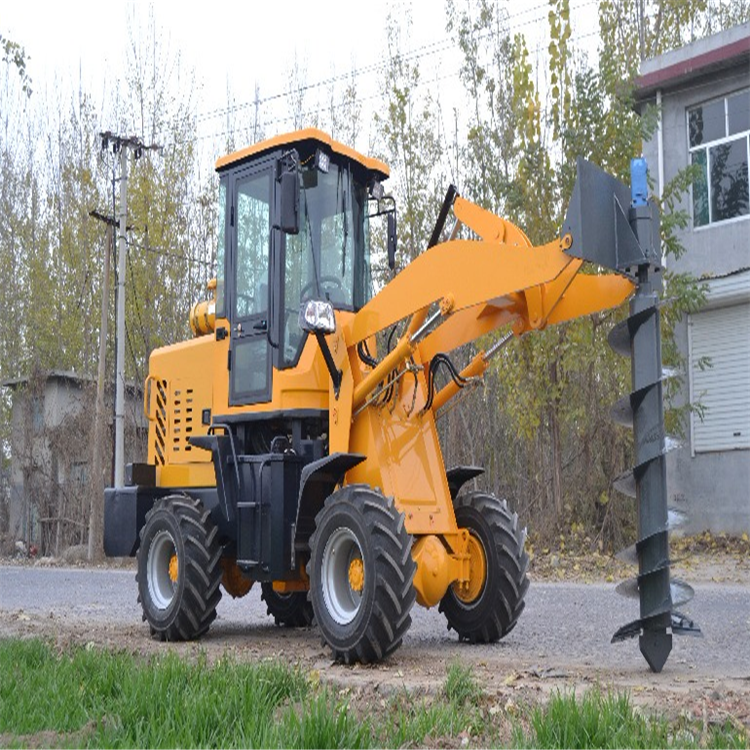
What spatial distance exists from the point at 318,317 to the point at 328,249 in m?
1.05

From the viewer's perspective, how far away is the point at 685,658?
753 cm

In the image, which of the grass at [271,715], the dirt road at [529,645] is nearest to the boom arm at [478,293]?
the dirt road at [529,645]

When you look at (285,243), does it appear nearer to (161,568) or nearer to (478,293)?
(478,293)

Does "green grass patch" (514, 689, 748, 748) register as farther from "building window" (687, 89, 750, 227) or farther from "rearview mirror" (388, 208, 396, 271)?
"building window" (687, 89, 750, 227)

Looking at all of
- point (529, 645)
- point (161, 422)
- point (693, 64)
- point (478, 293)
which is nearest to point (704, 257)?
point (693, 64)

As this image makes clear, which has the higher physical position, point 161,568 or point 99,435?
point 99,435

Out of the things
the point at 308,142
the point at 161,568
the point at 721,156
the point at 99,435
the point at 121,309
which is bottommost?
the point at 161,568

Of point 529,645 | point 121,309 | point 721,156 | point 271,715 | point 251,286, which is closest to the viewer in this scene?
point 271,715

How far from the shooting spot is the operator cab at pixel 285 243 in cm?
884

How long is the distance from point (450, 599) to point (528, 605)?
2846 mm

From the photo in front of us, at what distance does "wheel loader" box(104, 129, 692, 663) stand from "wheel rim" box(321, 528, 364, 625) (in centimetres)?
1

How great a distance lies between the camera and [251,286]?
9.20 m

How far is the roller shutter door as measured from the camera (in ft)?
62.3

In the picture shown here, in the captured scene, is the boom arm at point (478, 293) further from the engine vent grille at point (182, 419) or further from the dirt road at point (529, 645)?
the engine vent grille at point (182, 419)
